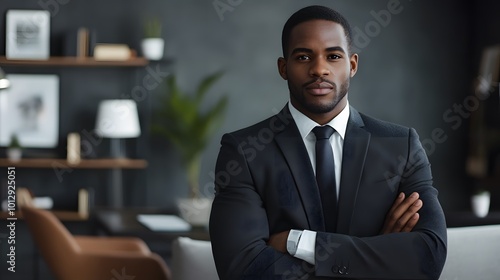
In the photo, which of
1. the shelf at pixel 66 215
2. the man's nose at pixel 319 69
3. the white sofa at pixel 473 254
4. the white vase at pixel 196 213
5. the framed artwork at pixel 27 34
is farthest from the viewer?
the framed artwork at pixel 27 34

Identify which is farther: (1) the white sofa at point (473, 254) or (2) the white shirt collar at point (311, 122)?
(1) the white sofa at point (473, 254)

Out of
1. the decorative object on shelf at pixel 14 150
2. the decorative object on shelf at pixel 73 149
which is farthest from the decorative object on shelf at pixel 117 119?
the decorative object on shelf at pixel 14 150

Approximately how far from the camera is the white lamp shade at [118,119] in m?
6.40

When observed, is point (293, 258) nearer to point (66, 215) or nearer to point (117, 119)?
point (117, 119)

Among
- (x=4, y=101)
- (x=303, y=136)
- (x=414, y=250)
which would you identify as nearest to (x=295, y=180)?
(x=303, y=136)

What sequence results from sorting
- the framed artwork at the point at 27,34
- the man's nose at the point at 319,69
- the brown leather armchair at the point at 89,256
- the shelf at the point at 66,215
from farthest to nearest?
1. the framed artwork at the point at 27,34
2. the shelf at the point at 66,215
3. the brown leather armchair at the point at 89,256
4. the man's nose at the point at 319,69

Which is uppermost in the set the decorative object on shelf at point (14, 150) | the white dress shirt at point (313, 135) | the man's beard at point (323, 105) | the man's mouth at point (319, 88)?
the man's mouth at point (319, 88)

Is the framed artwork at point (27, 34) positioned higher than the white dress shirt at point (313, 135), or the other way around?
the framed artwork at point (27, 34)

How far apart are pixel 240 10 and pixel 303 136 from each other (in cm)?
534

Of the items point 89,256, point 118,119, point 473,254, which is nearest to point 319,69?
point 473,254

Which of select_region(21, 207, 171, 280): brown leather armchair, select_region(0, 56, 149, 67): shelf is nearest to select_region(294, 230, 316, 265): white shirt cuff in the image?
select_region(21, 207, 171, 280): brown leather armchair

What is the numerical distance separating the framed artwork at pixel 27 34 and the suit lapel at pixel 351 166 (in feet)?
17.6

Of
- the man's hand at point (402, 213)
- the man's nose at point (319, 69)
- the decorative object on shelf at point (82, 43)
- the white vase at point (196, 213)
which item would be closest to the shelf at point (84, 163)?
the decorative object on shelf at point (82, 43)

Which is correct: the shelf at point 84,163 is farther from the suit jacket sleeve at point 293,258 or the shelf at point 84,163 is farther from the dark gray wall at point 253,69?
the suit jacket sleeve at point 293,258
